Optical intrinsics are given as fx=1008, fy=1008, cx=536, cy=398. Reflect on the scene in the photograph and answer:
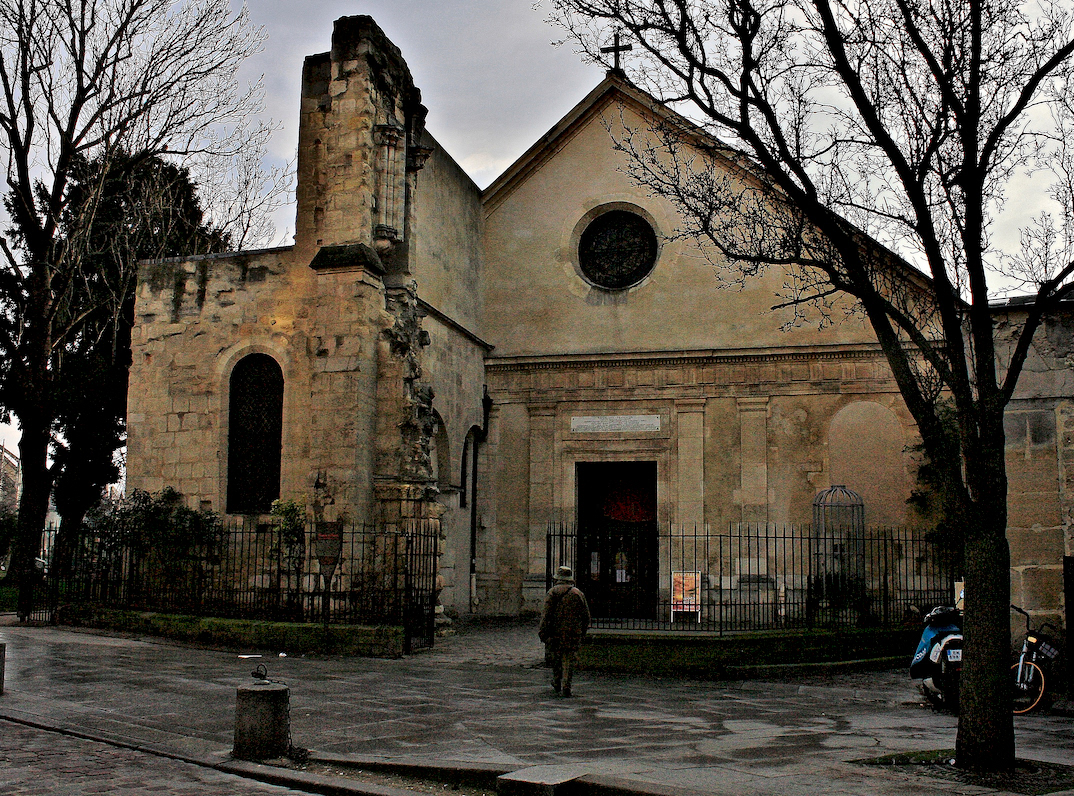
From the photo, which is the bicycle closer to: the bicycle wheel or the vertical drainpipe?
the bicycle wheel

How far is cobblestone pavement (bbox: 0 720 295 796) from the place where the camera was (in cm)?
642

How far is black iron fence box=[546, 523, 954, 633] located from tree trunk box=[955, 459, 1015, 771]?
8.53 meters

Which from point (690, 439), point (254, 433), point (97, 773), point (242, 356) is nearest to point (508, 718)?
point (97, 773)

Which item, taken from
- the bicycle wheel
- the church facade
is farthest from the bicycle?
the church facade

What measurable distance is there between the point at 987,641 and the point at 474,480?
1570 cm

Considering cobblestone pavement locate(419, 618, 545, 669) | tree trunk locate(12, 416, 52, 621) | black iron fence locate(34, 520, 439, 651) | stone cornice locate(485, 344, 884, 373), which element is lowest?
cobblestone pavement locate(419, 618, 545, 669)

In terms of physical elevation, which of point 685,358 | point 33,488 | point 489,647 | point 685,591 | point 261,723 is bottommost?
point 489,647

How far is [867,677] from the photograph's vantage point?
1358 centimetres

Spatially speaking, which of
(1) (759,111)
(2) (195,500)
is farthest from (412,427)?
(1) (759,111)

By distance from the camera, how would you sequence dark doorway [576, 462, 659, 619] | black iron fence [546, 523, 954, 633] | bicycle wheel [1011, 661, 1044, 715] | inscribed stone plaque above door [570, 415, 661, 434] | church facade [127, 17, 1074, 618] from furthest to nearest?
inscribed stone plaque above door [570, 415, 661, 434], dark doorway [576, 462, 659, 619], black iron fence [546, 523, 954, 633], church facade [127, 17, 1074, 618], bicycle wheel [1011, 661, 1044, 715]

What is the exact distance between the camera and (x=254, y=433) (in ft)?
57.4

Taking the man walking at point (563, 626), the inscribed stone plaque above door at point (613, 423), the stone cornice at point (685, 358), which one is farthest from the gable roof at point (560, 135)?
the man walking at point (563, 626)

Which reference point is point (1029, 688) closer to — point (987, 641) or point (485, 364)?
point (987, 641)

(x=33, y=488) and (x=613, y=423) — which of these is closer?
(x=33, y=488)
